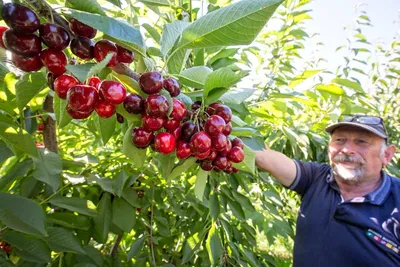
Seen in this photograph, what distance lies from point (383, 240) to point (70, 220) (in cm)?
200

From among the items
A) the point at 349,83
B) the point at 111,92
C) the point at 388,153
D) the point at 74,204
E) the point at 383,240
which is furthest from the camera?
the point at 388,153

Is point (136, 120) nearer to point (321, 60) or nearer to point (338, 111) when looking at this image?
point (338, 111)

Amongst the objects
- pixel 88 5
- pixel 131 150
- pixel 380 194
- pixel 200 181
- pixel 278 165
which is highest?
pixel 88 5

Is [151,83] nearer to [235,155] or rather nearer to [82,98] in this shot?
[82,98]

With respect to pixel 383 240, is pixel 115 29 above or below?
above

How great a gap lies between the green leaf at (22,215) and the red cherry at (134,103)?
467mm

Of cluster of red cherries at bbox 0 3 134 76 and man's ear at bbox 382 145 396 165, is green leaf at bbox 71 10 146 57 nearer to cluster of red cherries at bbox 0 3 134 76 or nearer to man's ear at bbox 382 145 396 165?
cluster of red cherries at bbox 0 3 134 76

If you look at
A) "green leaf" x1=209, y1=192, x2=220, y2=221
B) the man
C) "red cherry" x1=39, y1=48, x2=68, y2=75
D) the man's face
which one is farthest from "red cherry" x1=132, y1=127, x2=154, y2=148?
the man's face

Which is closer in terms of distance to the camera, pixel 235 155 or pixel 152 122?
pixel 152 122

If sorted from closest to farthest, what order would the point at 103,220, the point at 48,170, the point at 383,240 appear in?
1. the point at 48,170
2. the point at 103,220
3. the point at 383,240

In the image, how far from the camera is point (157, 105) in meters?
0.67

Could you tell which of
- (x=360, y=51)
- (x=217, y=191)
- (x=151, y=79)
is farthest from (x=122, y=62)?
(x=360, y=51)

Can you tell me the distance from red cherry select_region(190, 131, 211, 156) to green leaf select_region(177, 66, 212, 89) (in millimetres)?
130

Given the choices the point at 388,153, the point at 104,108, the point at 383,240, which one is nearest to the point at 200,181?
the point at 104,108
